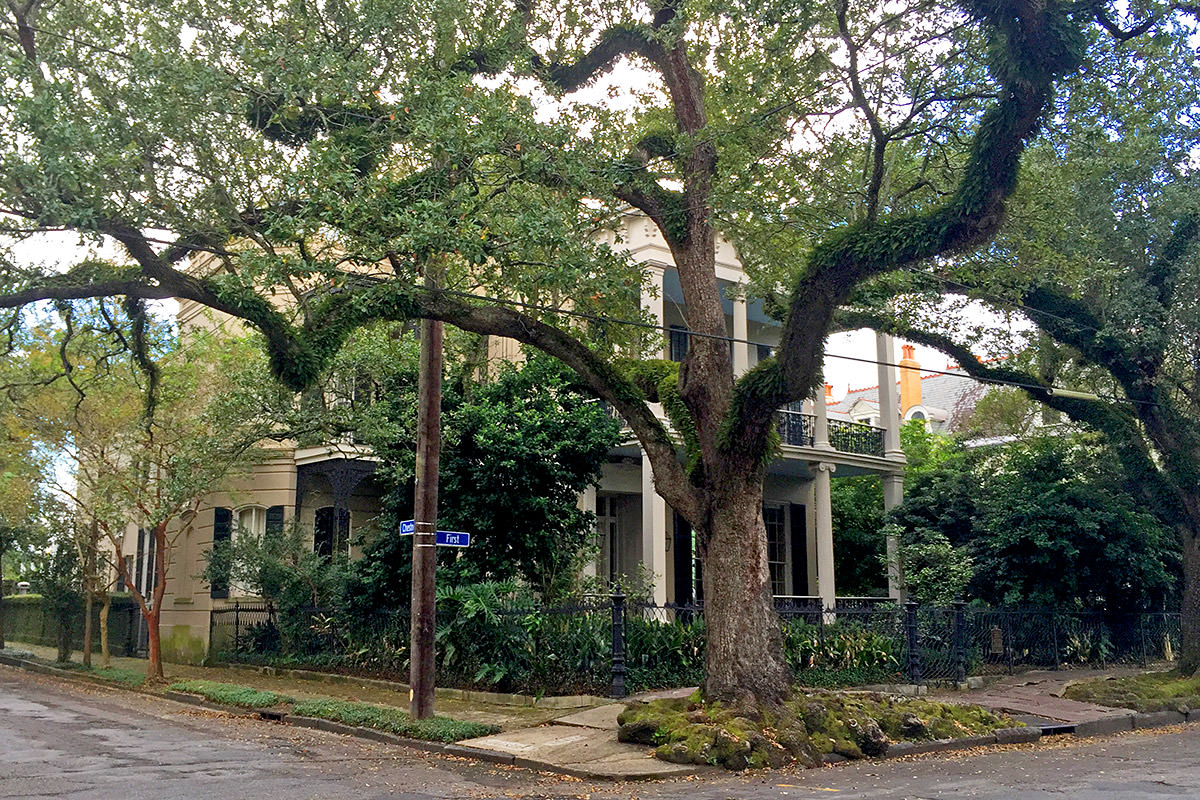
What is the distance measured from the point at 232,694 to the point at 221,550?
5.41 meters

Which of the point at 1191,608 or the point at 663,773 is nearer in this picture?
the point at 663,773

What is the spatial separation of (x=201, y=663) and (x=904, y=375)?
3323 centimetres

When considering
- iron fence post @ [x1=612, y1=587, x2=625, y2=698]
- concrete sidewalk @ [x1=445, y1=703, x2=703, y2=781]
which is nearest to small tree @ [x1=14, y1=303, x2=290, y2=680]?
iron fence post @ [x1=612, y1=587, x2=625, y2=698]

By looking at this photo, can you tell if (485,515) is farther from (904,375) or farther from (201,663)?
(904,375)

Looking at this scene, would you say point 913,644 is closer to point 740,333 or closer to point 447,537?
point 740,333

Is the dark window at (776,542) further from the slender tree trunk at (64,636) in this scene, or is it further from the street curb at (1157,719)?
the slender tree trunk at (64,636)

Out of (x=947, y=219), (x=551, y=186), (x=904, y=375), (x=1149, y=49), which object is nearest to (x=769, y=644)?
(x=947, y=219)

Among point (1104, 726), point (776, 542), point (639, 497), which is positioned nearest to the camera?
point (1104, 726)

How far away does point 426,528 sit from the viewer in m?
13.6

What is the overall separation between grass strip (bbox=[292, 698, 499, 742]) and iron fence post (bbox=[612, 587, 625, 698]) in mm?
2434

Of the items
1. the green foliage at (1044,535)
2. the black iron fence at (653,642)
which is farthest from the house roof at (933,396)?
the black iron fence at (653,642)

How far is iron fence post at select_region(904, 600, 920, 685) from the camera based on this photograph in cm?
1772

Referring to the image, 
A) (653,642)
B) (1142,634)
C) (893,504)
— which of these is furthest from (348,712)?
(1142,634)

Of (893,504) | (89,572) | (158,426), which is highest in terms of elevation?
(158,426)
